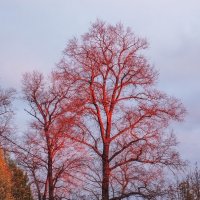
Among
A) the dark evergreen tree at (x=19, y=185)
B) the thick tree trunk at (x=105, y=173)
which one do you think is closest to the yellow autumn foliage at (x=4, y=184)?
the dark evergreen tree at (x=19, y=185)

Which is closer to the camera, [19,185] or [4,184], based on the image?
[4,184]

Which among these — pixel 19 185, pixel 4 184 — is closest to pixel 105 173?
pixel 4 184

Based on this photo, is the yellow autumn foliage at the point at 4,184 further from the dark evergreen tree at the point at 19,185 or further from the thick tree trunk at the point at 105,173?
the thick tree trunk at the point at 105,173

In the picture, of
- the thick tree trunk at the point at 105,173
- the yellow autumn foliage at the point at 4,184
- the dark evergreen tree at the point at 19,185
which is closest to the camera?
the thick tree trunk at the point at 105,173

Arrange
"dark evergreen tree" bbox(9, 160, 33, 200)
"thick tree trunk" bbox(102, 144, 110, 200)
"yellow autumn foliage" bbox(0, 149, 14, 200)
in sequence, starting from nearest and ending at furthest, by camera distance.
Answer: "thick tree trunk" bbox(102, 144, 110, 200) < "yellow autumn foliage" bbox(0, 149, 14, 200) < "dark evergreen tree" bbox(9, 160, 33, 200)

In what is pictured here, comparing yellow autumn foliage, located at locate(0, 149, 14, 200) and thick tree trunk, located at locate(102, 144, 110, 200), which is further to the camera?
yellow autumn foliage, located at locate(0, 149, 14, 200)

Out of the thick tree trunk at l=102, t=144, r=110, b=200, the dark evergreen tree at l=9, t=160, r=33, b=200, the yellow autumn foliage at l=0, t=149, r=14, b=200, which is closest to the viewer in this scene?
the thick tree trunk at l=102, t=144, r=110, b=200

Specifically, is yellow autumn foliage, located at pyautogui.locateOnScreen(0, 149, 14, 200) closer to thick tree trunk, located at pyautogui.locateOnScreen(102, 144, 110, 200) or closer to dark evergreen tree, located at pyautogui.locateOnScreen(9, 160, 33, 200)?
dark evergreen tree, located at pyautogui.locateOnScreen(9, 160, 33, 200)

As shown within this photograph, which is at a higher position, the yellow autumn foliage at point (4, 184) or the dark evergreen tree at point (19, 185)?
the dark evergreen tree at point (19, 185)

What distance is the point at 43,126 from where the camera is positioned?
44125mm

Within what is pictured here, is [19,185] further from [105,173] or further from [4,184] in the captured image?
[105,173]

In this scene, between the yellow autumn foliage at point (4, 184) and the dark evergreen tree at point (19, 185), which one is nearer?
the yellow autumn foliage at point (4, 184)

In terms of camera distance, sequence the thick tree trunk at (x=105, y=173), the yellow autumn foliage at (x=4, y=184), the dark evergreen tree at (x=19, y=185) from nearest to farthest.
A: the thick tree trunk at (x=105, y=173), the yellow autumn foliage at (x=4, y=184), the dark evergreen tree at (x=19, y=185)

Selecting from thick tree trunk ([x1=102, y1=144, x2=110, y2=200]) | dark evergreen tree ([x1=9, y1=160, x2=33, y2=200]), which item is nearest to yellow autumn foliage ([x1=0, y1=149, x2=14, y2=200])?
dark evergreen tree ([x1=9, y1=160, x2=33, y2=200])
